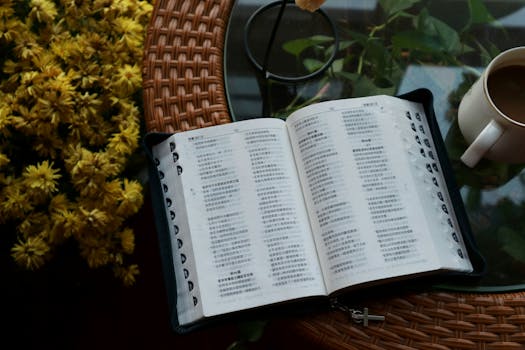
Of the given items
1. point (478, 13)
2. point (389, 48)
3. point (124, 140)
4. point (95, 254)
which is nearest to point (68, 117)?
point (124, 140)

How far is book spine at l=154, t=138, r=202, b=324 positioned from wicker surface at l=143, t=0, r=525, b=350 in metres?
0.05

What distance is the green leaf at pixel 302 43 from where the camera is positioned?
70 centimetres

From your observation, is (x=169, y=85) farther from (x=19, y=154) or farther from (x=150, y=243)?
(x=150, y=243)

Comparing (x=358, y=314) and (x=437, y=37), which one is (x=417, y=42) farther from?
(x=358, y=314)

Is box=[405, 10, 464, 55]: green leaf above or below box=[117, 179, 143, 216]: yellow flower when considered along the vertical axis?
above

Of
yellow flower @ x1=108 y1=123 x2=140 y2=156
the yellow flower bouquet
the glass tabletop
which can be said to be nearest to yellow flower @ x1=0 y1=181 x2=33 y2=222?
the yellow flower bouquet

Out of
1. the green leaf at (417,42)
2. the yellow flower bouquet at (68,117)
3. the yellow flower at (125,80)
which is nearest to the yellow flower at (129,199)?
the yellow flower bouquet at (68,117)

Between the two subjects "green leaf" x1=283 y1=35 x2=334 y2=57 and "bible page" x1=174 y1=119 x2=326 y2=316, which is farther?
"green leaf" x1=283 y1=35 x2=334 y2=57

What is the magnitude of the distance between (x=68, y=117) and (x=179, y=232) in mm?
175

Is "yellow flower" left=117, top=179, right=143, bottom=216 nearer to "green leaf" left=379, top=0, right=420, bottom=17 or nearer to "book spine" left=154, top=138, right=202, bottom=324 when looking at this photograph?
"book spine" left=154, top=138, right=202, bottom=324

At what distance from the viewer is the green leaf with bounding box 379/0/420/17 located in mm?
705

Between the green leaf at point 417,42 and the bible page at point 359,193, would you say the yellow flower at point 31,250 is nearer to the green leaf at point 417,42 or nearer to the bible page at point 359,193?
the bible page at point 359,193

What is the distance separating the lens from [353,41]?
0.70 m

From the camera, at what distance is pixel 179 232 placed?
599 millimetres
